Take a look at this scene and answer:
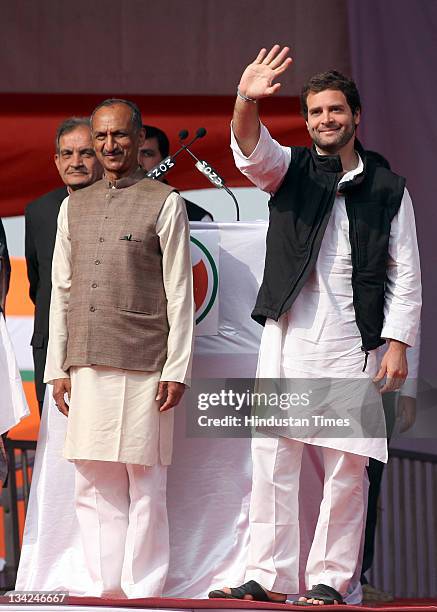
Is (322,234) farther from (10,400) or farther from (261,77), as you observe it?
(10,400)

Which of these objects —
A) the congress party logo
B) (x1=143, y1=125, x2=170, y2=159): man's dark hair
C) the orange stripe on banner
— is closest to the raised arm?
the congress party logo

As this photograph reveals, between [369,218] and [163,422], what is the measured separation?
91 cm

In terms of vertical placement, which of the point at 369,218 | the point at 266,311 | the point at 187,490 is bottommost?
the point at 187,490

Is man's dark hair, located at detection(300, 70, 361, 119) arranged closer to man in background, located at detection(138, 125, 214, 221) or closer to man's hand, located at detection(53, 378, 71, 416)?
man in background, located at detection(138, 125, 214, 221)

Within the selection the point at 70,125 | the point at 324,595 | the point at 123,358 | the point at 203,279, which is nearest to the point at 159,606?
the point at 324,595

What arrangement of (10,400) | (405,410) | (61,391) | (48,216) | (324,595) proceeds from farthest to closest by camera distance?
(48,216) < (10,400) < (405,410) < (61,391) < (324,595)

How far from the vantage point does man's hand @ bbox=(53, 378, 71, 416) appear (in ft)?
13.4

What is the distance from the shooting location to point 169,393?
3.99m

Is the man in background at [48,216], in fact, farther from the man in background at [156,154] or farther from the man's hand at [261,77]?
the man's hand at [261,77]

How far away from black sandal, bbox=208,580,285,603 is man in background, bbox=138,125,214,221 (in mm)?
1648

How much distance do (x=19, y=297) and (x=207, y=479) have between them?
12.9 ft

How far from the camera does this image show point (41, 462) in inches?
170

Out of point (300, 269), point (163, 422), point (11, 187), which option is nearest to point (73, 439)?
point (163, 422)

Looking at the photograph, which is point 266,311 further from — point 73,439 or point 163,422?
point 73,439
